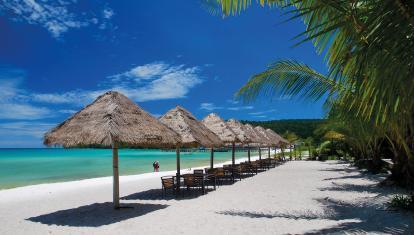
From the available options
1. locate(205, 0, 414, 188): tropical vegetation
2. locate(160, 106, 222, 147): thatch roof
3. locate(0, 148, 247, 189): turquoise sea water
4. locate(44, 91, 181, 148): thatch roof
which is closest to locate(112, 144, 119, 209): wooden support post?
locate(44, 91, 181, 148): thatch roof

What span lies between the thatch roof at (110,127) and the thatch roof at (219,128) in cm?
561

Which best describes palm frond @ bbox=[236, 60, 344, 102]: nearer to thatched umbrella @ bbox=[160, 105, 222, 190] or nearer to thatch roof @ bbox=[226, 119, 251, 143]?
thatched umbrella @ bbox=[160, 105, 222, 190]

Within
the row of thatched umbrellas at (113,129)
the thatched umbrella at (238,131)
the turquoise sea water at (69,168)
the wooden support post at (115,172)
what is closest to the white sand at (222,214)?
the wooden support post at (115,172)

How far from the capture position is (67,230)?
5984mm

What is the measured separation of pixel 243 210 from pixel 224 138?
6971 millimetres

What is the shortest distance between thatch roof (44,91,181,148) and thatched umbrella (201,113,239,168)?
555 cm

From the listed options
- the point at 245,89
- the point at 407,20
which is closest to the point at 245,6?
the point at 407,20

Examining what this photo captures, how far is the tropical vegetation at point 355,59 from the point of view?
5.84ft

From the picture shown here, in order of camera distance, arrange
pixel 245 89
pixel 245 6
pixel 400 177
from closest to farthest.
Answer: pixel 245 6 < pixel 245 89 < pixel 400 177

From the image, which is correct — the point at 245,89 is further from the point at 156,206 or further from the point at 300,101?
the point at 156,206

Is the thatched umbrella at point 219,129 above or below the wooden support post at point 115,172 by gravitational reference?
above

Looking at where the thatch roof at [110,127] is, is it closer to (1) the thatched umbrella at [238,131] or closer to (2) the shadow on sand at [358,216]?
(2) the shadow on sand at [358,216]

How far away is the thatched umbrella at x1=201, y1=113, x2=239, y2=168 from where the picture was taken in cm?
1418

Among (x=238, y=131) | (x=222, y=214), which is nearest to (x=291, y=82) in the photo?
(x=222, y=214)
